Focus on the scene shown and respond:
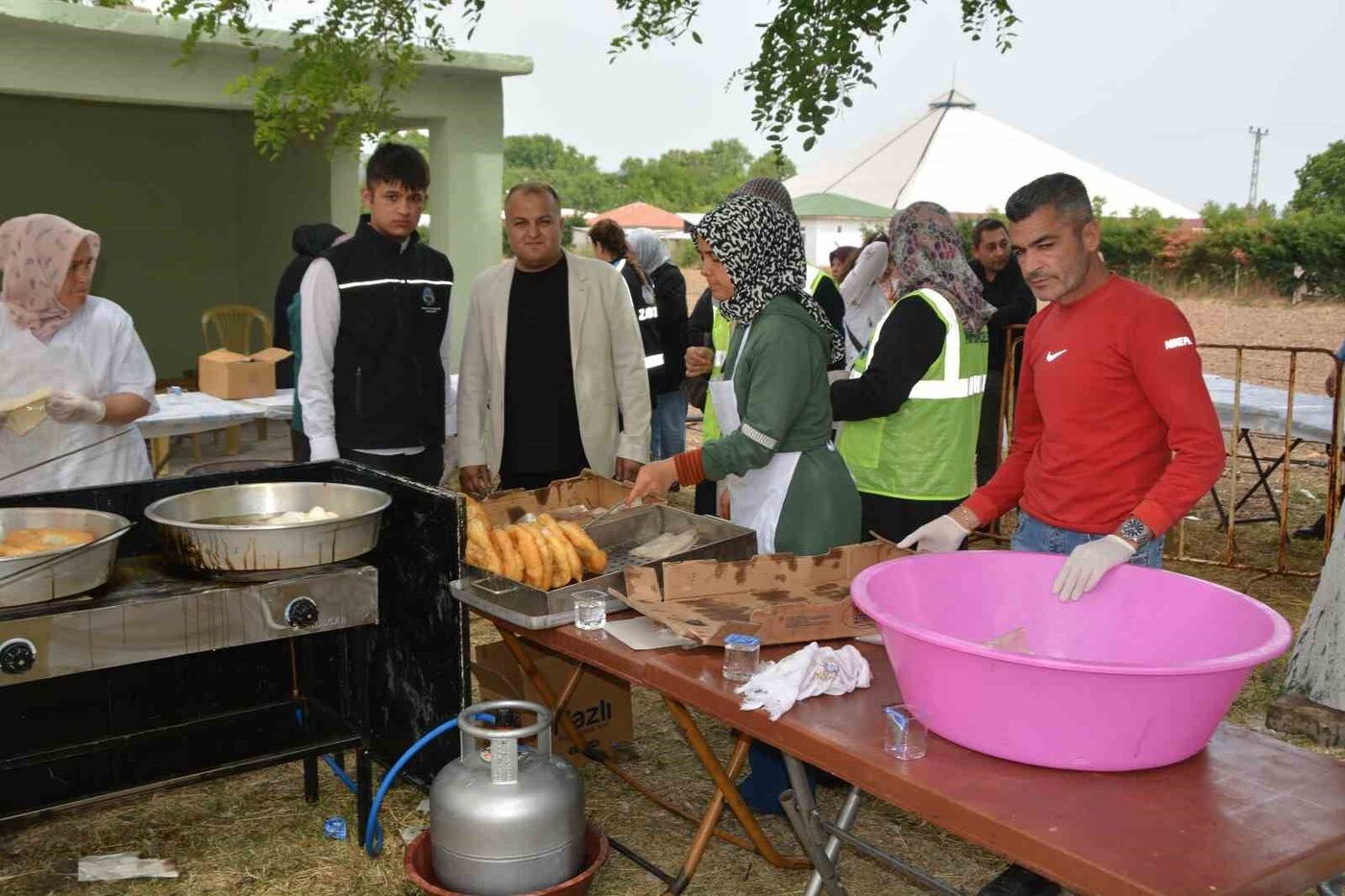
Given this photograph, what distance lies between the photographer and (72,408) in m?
3.52

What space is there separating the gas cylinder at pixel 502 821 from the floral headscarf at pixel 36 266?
2.02 metres

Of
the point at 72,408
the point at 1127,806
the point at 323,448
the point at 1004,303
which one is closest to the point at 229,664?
the point at 323,448

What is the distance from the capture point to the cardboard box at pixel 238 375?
6453 millimetres

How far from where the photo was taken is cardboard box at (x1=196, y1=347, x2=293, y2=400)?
6.45 m

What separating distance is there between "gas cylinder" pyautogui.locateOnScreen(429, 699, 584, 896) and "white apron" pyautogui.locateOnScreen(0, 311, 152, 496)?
179 centimetres

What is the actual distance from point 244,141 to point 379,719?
33.9 feet

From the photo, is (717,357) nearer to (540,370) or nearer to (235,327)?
(540,370)

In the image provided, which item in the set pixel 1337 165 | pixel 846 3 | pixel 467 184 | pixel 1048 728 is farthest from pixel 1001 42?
pixel 1337 165

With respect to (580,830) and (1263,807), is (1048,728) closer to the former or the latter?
(1263,807)

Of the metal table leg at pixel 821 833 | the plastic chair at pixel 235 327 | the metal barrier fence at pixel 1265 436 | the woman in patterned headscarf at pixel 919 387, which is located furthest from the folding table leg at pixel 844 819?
the plastic chair at pixel 235 327

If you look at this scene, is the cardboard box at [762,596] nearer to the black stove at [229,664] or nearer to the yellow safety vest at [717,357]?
the black stove at [229,664]

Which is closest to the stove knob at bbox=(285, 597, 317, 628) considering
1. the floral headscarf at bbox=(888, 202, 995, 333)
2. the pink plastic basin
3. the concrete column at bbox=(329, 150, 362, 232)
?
the pink plastic basin

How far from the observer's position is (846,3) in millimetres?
4773

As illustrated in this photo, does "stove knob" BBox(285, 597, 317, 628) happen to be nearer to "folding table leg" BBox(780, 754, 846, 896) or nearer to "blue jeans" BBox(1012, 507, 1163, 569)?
"folding table leg" BBox(780, 754, 846, 896)
